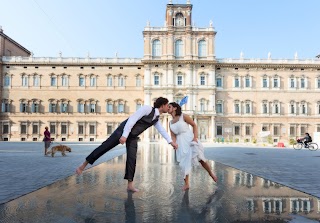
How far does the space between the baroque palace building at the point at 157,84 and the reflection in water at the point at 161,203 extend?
3897 cm

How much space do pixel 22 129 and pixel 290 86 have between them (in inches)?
1625

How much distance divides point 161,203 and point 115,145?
4.74 ft

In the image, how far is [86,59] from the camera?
4634cm

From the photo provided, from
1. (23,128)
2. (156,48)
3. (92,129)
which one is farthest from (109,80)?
(23,128)

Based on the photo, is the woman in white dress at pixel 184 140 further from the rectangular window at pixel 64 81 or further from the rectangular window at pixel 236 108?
the rectangular window at pixel 64 81

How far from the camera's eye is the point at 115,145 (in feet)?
17.4

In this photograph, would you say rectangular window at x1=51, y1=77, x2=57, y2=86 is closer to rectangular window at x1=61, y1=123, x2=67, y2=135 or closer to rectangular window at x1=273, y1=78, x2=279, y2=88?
rectangular window at x1=61, y1=123, x2=67, y2=135

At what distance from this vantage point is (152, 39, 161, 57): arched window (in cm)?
4503

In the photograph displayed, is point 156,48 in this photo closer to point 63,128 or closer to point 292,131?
point 63,128

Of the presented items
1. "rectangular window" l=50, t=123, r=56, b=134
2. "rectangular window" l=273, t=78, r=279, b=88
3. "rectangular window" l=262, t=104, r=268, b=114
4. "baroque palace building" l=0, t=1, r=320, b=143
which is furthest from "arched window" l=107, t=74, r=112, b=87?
"rectangular window" l=273, t=78, r=279, b=88

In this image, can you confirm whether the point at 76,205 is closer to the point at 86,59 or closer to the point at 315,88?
the point at 86,59

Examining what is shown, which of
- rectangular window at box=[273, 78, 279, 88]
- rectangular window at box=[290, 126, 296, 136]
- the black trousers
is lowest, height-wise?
rectangular window at box=[290, 126, 296, 136]

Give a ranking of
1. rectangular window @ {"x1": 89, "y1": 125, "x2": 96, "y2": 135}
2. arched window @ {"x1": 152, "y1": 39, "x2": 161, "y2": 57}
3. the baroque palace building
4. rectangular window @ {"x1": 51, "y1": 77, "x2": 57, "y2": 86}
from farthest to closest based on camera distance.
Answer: rectangular window @ {"x1": 51, "y1": 77, "x2": 57, "y2": 86} → rectangular window @ {"x1": 89, "y1": 125, "x2": 96, "y2": 135} → arched window @ {"x1": 152, "y1": 39, "x2": 161, "y2": 57} → the baroque palace building

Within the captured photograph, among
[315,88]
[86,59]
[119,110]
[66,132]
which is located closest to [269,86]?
[315,88]
